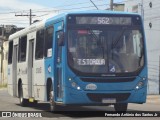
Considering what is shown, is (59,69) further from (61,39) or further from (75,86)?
(75,86)

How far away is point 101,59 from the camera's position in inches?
634

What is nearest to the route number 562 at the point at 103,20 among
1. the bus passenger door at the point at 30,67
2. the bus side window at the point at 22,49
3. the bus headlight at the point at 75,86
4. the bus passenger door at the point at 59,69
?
the bus passenger door at the point at 59,69

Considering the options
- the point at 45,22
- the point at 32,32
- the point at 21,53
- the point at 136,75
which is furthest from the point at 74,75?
the point at 21,53

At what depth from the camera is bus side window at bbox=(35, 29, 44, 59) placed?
1936cm

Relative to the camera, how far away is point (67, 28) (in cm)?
1627

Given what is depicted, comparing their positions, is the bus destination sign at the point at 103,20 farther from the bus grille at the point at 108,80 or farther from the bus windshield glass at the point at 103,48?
the bus grille at the point at 108,80

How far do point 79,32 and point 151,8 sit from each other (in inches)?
1536

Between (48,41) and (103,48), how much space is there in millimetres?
2876

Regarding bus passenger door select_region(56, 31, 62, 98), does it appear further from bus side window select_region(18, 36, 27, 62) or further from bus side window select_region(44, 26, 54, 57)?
bus side window select_region(18, 36, 27, 62)

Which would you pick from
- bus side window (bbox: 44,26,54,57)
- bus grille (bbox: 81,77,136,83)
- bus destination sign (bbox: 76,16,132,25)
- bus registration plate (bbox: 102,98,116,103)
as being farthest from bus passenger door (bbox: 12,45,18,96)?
bus registration plate (bbox: 102,98,116,103)

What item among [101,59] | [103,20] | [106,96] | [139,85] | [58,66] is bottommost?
[106,96]

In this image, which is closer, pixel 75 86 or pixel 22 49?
pixel 75 86

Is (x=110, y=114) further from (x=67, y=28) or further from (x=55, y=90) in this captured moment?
(x=67, y=28)

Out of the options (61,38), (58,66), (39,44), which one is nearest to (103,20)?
(61,38)
